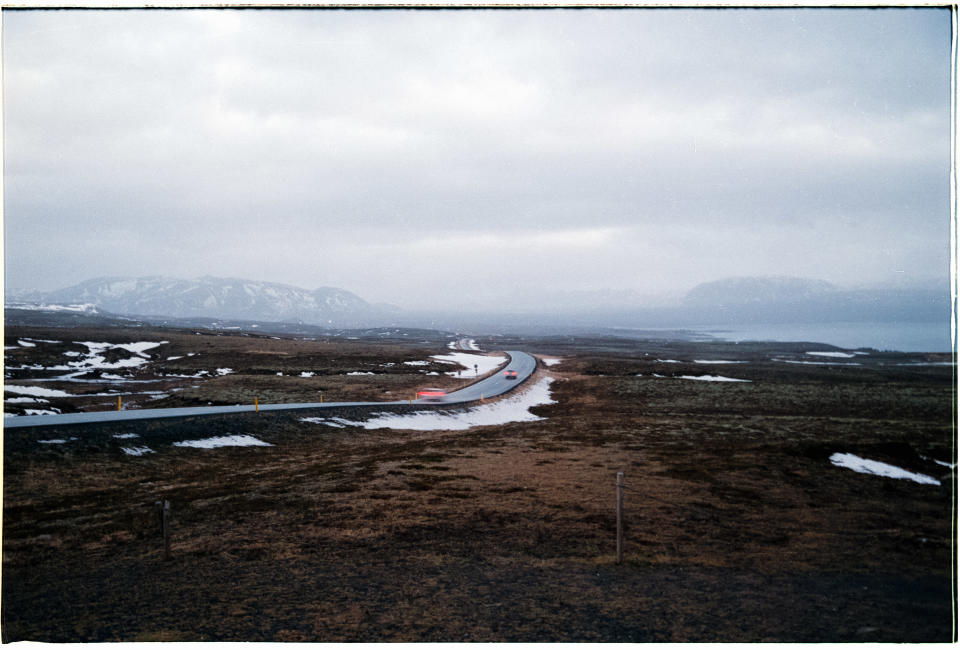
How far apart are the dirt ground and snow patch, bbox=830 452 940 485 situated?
1.11 ft

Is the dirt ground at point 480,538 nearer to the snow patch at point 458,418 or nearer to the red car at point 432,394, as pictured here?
the snow patch at point 458,418

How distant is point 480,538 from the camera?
33.0ft

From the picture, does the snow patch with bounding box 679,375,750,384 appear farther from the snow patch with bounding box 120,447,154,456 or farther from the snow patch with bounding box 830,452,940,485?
the snow patch with bounding box 120,447,154,456

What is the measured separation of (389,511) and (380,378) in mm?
41768

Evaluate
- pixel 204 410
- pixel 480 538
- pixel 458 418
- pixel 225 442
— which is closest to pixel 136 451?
pixel 225 442

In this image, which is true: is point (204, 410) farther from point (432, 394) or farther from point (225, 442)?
point (432, 394)

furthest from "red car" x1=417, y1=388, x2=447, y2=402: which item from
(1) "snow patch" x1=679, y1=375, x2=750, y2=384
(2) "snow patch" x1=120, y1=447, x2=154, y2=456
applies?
(1) "snow patch" x1=679, y1=375, x2=750, y2=384

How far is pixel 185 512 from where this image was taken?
12.1 m

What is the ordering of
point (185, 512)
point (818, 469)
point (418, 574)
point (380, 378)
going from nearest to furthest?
point (418, 574)
point (185, 512)
point (818, 469)
point (380, 378)

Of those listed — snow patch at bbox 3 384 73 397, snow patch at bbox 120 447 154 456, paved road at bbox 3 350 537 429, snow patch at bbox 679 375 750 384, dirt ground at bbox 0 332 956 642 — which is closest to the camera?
dirt ground at bbox 0 332 956 642

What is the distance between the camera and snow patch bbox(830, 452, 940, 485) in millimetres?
14528

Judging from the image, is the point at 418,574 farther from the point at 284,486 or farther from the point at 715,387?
the point at 715,387

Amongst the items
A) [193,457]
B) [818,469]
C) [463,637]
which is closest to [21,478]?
[193,457]

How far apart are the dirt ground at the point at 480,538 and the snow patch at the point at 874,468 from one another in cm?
34
